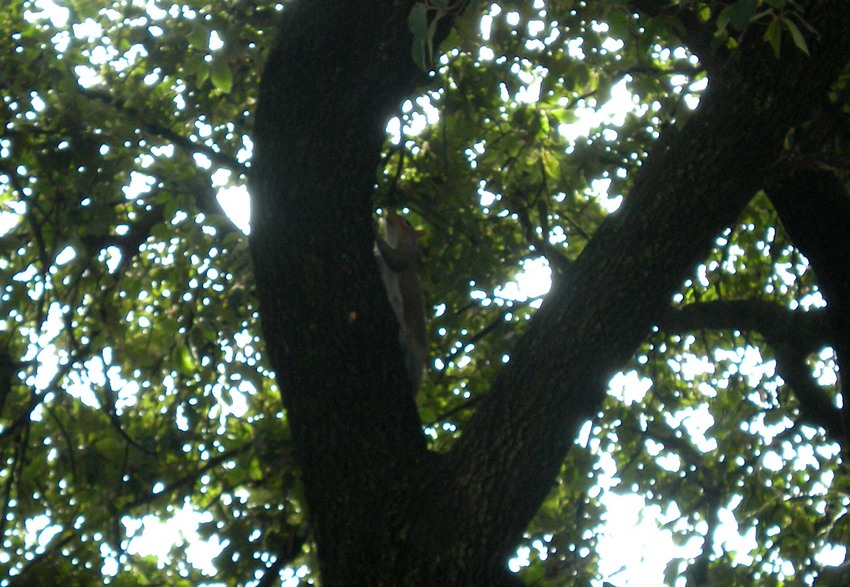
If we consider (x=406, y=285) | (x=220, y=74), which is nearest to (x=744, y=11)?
(x=220, y=74)

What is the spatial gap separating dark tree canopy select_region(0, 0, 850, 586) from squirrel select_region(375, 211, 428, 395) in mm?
100

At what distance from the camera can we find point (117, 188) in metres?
4.09

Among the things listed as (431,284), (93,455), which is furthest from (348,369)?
(431,284)

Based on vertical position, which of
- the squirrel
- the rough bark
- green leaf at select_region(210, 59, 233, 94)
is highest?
the squirrel

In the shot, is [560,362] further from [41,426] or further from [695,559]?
[41,426]

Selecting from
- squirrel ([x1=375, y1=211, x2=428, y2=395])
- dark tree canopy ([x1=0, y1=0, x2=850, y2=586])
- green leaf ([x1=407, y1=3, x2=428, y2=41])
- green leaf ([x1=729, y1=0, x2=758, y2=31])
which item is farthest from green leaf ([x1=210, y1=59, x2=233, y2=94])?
squirrel ([x1=375, y1=211, x2=428, y2=395])

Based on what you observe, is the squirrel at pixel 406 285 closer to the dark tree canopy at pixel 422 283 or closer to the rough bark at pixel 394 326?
the dark tree canopy at pixel 422 283

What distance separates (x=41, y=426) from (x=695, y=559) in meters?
2.94

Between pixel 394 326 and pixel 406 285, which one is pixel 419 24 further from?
pixel 406 285

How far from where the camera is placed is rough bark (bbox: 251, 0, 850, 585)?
3039 mm

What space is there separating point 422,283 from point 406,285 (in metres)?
0.10

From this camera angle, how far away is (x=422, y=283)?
5.88 metres

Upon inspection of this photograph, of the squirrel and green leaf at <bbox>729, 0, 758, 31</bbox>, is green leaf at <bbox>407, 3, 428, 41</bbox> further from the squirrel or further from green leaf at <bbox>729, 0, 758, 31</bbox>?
the squirrel

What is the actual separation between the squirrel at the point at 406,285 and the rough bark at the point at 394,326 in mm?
2219
